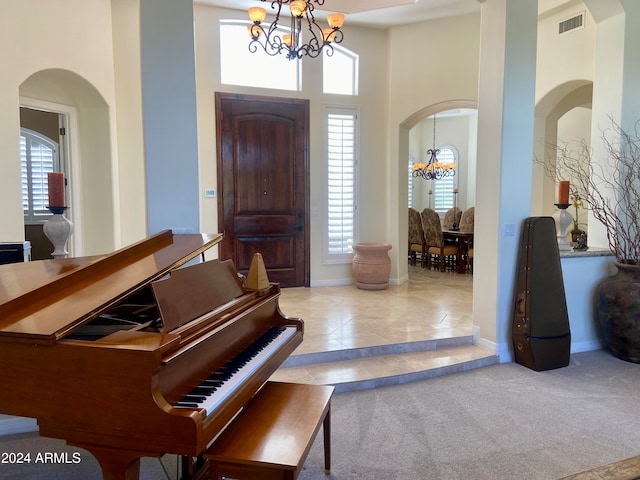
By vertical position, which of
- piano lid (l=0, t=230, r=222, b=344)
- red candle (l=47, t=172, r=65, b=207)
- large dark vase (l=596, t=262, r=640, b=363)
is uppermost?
red candle (l=47, t=172, r=65, b=207)

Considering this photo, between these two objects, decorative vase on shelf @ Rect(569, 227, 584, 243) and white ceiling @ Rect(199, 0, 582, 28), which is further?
decorative vase on shelf @ Rect(569, 227, 584, 243)

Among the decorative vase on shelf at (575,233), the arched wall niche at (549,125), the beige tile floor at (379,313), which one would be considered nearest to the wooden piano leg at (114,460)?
the beige tile floor at (379,313)

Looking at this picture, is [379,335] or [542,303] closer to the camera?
[542,303]

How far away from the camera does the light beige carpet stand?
234cm

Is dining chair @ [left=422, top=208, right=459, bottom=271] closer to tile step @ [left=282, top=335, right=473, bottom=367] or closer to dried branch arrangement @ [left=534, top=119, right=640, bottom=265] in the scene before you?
dried branch arrangement @ [left=534, top=119, right=640, bottom=265]

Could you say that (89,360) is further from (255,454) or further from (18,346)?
(255,454)

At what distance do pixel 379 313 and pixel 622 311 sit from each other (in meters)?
2.29

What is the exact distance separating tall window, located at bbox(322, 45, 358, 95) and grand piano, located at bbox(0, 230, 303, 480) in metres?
4.93

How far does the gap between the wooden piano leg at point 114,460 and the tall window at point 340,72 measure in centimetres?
560

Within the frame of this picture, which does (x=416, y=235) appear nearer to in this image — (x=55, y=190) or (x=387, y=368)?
(x=387, y=368)

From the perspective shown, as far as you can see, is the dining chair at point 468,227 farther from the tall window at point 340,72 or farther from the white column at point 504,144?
the white column at point 504,144

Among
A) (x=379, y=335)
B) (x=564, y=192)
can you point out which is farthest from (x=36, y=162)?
(x=564, y=192)

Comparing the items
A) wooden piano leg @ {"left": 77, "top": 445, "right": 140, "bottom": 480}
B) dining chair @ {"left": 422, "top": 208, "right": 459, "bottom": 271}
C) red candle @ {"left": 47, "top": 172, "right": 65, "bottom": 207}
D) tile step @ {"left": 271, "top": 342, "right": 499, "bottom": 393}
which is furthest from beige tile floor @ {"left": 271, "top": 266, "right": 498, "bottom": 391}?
wooden piano leg @ {"left": 77, "top": 445, "right": 140, "bottom": 480}

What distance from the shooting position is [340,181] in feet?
21.1
